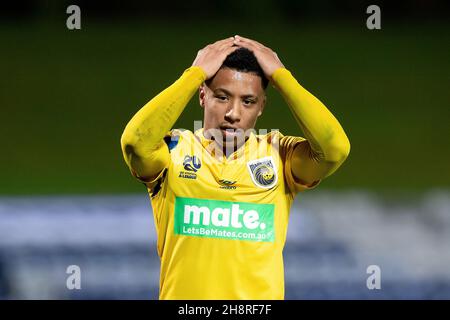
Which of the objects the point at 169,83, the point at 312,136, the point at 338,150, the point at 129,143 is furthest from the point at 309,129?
the point at 169,83

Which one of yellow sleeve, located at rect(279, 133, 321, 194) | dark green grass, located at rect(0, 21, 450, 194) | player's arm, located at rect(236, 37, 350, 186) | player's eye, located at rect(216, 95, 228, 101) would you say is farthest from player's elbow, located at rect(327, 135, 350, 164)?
dark green grass, located at rect(0, 21, 450, 194)

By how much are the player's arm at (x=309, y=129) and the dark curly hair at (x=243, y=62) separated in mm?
21

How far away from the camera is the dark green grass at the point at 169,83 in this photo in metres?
6.49

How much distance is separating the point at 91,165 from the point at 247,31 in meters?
2.00

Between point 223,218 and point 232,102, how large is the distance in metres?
0.44

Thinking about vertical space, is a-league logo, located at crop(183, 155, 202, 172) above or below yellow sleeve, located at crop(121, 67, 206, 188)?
below

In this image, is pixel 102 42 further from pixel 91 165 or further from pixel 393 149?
pixel 393 149

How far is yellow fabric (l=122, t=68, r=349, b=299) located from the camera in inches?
117

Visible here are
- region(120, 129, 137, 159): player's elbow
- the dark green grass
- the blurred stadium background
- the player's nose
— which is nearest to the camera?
region(120, 129, 137, 159): player's elbow

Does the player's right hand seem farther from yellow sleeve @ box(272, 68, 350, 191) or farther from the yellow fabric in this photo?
yellow sleeve @ box(272, 68, 350, 191)

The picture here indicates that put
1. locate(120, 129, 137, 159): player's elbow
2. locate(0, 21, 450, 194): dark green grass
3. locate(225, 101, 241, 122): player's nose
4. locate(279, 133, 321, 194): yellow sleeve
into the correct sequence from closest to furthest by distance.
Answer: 1. locate(120, 129, 137, 159): player's elbow
2. locate(225, 101, 241, 122): player's nose
3. locate(279, 133, 321, 194): yellow sleeve
4. locate(0, 21, 450, 194): dark green grass

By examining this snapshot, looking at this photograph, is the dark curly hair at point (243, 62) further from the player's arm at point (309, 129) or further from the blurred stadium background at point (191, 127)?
the blurred stadium background at point (191, 127)

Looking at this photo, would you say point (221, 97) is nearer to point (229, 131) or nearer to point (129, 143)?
point (229, 131)

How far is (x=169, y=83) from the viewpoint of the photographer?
7094mm
